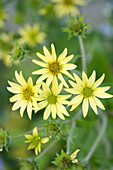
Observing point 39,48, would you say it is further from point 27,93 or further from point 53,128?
point 53,128

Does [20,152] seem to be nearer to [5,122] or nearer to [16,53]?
[5,122]

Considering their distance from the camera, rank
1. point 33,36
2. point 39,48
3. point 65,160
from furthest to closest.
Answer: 1. point 33,36
2. point 39,48
3. point 65,160

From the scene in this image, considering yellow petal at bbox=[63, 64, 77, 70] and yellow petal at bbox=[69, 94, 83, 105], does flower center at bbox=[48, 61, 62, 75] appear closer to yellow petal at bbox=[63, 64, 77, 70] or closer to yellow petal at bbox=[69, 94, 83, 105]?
yellow petal at bbox=[63, 64, 77, 70]

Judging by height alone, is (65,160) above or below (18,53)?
below

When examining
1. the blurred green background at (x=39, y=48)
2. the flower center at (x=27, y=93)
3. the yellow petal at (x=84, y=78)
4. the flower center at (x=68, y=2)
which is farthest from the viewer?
the flower center at (x=68, y=2)

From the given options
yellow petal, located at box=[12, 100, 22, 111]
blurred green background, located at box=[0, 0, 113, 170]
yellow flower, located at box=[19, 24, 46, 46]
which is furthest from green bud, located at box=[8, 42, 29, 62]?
yellow flower, located at box=[19, 24, 46, 46]

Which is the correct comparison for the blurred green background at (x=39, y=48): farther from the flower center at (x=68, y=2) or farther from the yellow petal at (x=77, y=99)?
the yellow petal at (x=77, y=99)

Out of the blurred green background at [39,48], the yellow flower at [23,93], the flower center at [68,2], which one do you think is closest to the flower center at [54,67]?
the yellow flower at [23,93]

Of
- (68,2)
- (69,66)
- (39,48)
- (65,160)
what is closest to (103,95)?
(69,66)

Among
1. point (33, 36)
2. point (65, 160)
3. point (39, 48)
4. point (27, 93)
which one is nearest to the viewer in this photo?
point (65, 160)
